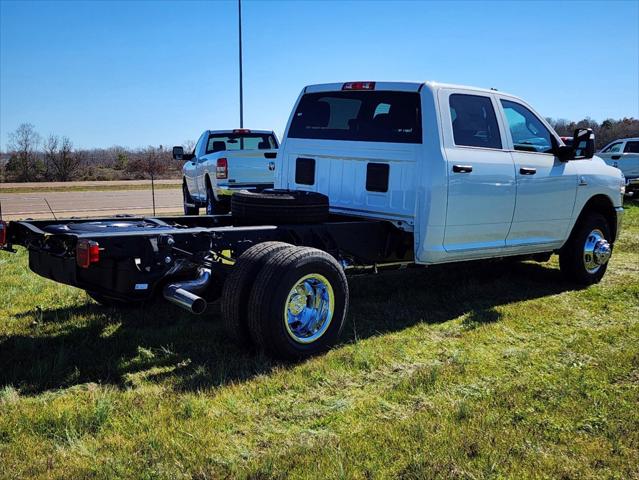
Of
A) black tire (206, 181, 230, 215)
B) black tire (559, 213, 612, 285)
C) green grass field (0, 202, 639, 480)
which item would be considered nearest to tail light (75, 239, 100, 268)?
green grass field (0, 202, 639, 480)

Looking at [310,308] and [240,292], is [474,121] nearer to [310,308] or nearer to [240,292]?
[310,308]

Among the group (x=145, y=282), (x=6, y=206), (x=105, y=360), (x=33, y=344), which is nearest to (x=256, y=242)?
(x=145, y=282)

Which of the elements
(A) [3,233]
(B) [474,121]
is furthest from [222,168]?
(A) [3,233]

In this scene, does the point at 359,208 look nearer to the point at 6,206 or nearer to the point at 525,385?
the point at 525,385

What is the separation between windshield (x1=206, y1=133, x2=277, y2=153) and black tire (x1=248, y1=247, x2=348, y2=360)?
885 cm

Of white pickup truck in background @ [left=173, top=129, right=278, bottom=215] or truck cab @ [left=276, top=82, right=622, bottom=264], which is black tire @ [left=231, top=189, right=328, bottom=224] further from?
white pickup truck in background @ [left=173, top=129, right=278, bottom=215]

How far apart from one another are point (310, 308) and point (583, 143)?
3915mm

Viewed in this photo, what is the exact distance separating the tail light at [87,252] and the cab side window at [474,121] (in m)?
3.32

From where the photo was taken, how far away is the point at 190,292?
15.3 ft

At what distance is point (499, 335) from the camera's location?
5.52 m

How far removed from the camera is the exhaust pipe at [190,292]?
4.35 metres

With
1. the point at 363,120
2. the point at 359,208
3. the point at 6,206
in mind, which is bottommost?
the point at 6,206

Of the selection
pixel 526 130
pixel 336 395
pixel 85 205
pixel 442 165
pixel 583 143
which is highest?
pixel 526 130

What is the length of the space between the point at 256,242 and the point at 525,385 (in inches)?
87.3
